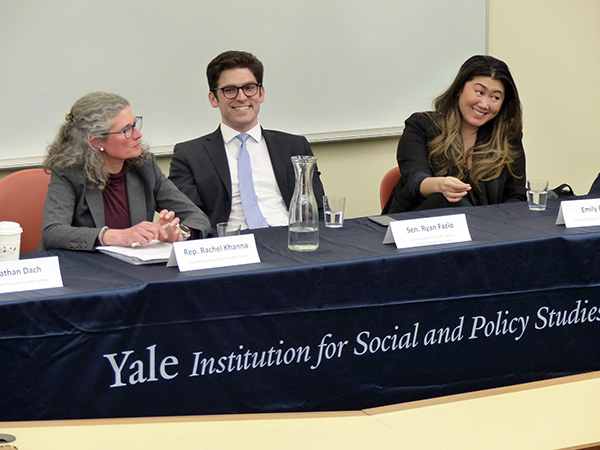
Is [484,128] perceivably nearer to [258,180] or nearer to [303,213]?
[258,180]

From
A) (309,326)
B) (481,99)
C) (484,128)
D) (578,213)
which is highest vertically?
(481,99)

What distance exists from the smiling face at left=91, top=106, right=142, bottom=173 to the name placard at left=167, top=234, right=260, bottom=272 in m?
0.58

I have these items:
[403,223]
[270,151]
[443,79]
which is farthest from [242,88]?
[443,79]

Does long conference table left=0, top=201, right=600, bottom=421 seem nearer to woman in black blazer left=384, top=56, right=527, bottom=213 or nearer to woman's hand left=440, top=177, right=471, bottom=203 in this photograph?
woman's hand left=440, top=177, right=471, bottom=203

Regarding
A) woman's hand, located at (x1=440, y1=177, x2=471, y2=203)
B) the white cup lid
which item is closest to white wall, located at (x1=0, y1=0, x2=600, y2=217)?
woman's hand, located at (x1=440, y1=177, x2=471, y2=203)

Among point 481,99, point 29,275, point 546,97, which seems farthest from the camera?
point 546,97

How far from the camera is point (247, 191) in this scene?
2.86 metres

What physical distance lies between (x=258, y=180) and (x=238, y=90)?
342 millimetres

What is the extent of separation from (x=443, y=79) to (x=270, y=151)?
1619 millimetres

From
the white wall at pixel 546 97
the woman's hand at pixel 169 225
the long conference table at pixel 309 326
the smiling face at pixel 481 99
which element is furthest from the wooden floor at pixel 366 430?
the white wall at pixel 546 97

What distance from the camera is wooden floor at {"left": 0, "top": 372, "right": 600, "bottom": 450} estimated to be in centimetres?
113

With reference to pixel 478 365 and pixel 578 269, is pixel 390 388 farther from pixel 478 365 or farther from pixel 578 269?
pixel 578 269

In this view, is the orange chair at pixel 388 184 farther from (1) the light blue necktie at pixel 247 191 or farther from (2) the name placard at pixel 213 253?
(2) the name placard at pixel 213 253

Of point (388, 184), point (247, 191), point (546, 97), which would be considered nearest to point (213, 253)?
point (247, 191)
